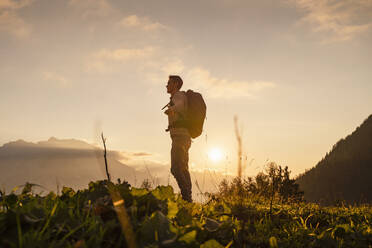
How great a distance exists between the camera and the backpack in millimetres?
5691

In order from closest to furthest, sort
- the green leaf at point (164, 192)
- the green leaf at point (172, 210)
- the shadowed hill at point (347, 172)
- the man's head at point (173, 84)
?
1. the green leaf at point (172, 210)
2. the green leaf at point (164, 192)
3. the man's head at point (173, 84)
4. the shadowed hill at point (347, 172)

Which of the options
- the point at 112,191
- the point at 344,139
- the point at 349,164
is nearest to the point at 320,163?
the point at 349,164

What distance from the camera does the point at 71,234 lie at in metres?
1.57

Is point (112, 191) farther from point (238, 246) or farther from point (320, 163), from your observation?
point (320, 163)

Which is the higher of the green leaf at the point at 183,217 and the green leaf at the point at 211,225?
the green leaf at the point at 183,217

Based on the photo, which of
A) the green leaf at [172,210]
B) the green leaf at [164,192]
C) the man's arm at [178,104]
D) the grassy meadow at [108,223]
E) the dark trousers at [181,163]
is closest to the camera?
the grassy meadow at [108,223]

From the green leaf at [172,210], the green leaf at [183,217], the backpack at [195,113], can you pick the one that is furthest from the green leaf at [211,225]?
the backpack at [195,113]

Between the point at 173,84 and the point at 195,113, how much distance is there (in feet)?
2.74

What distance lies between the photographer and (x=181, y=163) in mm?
5660

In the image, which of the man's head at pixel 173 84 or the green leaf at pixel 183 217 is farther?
the man's head at pixel 173 84

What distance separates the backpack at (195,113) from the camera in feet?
18.7

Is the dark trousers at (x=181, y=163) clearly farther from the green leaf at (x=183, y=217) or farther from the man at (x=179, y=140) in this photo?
the green leaf at (x=183, y=217)

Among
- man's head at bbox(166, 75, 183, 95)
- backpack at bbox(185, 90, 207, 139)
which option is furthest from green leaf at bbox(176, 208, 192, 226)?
man's head at bbox(166, 75, 183, 95)

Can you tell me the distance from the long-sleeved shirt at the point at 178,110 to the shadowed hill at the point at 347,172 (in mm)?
51440
